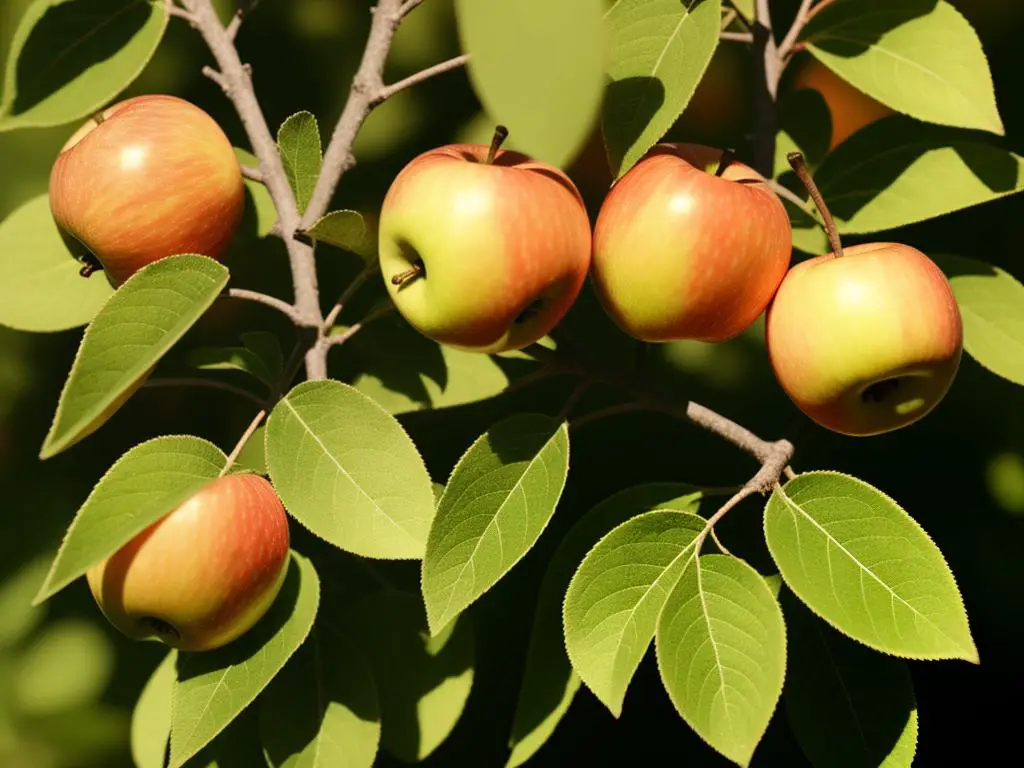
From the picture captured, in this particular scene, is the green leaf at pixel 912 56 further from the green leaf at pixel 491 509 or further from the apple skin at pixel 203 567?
the apple skin at pixel 203 567

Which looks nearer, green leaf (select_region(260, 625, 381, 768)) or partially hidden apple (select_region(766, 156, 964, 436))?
partially hidden apple (select_region(766, 156, 964, 436))

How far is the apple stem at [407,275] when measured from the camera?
2.34 ft

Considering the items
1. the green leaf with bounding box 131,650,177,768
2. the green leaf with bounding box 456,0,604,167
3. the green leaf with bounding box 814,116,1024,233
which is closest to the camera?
the green leaf with bounding box 456,0,604,167

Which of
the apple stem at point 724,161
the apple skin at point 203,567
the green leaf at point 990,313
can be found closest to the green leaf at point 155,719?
the apple skin at point 203,567

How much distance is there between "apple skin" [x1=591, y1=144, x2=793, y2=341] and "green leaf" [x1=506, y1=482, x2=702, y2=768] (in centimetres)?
16

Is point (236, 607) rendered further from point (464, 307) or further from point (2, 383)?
point (2, 383)

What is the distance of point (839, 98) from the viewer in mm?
1023

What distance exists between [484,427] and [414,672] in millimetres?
251

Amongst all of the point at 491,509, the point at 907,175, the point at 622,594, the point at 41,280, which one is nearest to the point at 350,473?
the point at 491,509

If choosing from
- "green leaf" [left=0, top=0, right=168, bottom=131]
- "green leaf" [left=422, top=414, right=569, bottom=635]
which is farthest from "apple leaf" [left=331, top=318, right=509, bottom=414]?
"green leaf" [left=0, top=0, right=168, bottom=131]

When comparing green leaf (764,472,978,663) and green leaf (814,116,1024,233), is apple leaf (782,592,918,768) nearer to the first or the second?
green leaf (764,472,978,663)

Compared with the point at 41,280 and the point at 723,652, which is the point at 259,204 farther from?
the point at 723,652

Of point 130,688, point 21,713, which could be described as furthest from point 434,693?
point 21,713

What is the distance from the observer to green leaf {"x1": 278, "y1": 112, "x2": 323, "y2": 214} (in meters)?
0.77
